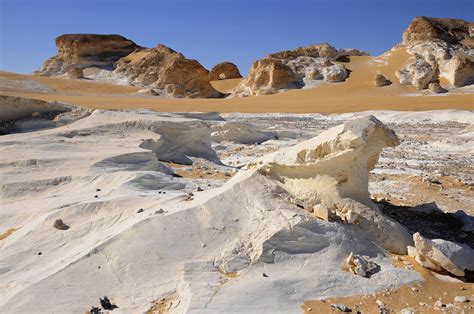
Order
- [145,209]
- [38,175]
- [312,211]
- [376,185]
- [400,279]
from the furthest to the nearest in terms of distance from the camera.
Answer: [376,185] → [38,175] → [145,209] → [312,211] → [400,279]

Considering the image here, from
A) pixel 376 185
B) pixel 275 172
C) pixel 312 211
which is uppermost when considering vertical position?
pixel 275 172

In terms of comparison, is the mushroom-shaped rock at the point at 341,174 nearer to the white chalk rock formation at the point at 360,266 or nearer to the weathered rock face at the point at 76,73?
the white chalk rock formation at the point at 360,266

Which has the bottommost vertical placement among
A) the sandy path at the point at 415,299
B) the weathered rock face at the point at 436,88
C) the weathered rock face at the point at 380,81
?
the sandy path at the point at 415,299

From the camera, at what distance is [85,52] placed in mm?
47062

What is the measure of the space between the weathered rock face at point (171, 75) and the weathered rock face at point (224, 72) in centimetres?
1154

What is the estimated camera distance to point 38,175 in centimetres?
596

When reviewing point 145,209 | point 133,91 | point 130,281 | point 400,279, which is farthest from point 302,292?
point 133,91

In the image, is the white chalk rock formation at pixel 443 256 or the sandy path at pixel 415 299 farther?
the white chalk rock formation at pixel 443 256

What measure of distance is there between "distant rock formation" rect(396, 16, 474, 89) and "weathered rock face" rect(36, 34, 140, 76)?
92.1 feet

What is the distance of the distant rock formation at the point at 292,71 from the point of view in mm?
37781

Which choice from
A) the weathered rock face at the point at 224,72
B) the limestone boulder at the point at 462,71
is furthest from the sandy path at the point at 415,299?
the weathered rock face at the point at 224,72

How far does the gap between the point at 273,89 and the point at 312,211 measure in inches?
1328

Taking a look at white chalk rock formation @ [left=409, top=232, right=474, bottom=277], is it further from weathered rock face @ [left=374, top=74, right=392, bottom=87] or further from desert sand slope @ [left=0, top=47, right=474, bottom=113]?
weathered rock face @ [left=374, top=74, right=392, bottom=87]

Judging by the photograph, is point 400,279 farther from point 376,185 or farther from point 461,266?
point 376,185
